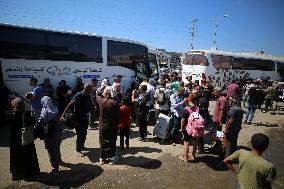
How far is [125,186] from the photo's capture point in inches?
250

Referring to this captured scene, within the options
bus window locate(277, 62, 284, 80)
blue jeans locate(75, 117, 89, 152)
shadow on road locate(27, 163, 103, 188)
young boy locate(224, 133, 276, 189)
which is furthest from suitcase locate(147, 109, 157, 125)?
bus window locate(277, 62, 284, 80)

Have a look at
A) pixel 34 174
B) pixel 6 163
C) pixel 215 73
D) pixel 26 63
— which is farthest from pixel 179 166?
pixel 215 73

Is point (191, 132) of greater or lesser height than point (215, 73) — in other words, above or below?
below

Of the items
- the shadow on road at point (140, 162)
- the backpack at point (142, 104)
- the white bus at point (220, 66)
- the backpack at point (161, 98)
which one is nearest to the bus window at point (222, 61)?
the white bus at point (220, 66)

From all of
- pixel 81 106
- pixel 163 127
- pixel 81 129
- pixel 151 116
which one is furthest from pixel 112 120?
pixel 151 116

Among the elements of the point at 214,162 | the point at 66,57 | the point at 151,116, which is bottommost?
the point at 214,162

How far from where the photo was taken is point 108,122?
7.19m

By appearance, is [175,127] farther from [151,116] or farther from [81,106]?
[81,106]

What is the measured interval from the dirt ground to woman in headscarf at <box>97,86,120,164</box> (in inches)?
18.3

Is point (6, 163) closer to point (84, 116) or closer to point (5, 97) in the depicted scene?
point (84, 116)

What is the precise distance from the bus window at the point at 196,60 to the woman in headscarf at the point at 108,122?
16894 mm

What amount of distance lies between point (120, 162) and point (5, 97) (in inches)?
226

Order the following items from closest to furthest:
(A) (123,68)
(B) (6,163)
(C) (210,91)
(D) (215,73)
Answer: (B) (6,163), (C) (210,91), (A) (123,68), (D) (215,73)

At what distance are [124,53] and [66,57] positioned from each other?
337 centimetres
